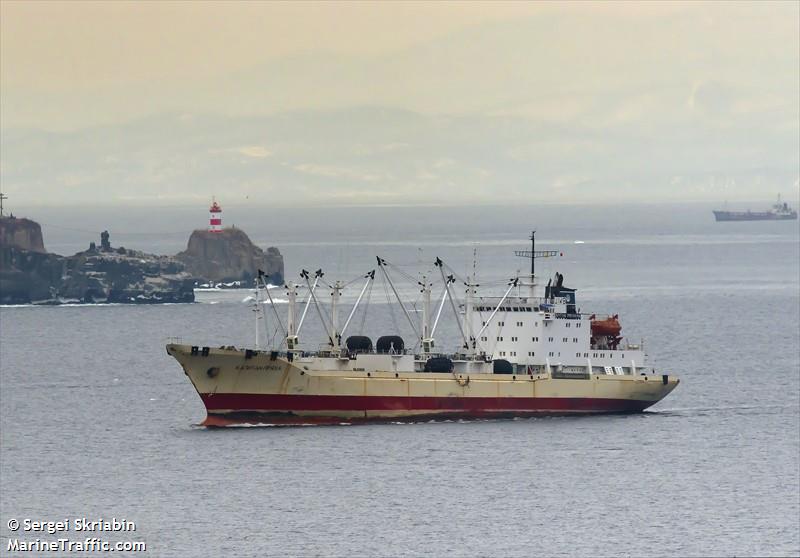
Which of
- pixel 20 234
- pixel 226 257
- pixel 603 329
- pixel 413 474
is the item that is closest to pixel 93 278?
pixel 20 234

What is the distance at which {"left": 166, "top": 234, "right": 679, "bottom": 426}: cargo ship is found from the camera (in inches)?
3492

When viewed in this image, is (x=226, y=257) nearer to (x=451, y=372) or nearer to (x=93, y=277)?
(x=93, y=277)

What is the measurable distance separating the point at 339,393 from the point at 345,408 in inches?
33.8

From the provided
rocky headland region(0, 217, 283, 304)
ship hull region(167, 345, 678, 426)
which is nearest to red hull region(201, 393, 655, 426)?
ship hull region(167, 345, 678, 426)

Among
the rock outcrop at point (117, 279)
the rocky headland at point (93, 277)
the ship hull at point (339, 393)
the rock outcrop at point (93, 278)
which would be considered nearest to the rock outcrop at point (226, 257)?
the rocky headland at point (93, 277)

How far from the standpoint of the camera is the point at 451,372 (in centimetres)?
9062

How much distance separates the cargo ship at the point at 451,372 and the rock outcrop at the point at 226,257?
96.4 m

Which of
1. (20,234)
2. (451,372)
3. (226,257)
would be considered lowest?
(451,372)

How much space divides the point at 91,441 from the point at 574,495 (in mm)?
24801

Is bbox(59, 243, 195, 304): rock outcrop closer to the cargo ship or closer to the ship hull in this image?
the cargo ship

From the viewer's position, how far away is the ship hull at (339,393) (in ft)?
290

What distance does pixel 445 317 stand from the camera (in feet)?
486

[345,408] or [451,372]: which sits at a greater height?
[451,372]

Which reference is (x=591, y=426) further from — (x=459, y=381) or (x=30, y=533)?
(x=30, y=533)
